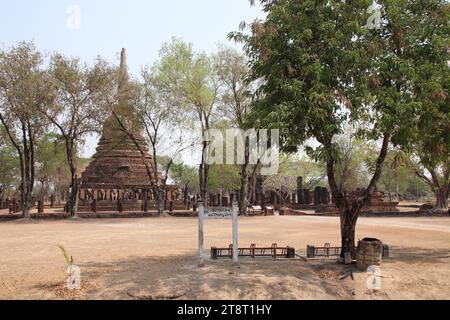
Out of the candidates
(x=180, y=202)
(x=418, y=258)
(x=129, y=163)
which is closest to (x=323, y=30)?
(x=418, y=258)

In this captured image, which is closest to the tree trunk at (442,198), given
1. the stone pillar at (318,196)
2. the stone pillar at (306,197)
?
the stone pillar at (318,196)

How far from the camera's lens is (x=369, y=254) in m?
10.2

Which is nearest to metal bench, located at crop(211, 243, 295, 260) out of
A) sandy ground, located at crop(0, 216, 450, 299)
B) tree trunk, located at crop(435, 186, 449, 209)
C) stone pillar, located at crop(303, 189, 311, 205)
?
sandy ground, located at crop(0, 216, 450, 299)

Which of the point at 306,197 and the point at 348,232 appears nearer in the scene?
the point at 348,232

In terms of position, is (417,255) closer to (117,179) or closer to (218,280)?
(218,280)

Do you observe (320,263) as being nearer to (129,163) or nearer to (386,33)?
(386,33)

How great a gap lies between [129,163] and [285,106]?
36.0 metres

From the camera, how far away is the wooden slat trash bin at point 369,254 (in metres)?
10.2

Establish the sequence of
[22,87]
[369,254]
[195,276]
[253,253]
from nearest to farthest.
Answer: [195,276] < [369,254] < [253,253] < [22,87]

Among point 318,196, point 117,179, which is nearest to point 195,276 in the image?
point 117,179

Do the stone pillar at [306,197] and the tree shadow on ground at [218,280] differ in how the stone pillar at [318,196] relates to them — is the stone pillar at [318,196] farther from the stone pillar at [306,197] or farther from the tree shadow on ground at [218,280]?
the tree shadow on ground at [218,280]

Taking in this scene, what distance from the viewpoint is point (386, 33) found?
12.0 m

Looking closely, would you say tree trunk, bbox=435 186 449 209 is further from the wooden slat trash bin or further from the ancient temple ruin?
→ the wooden slat trash bin
